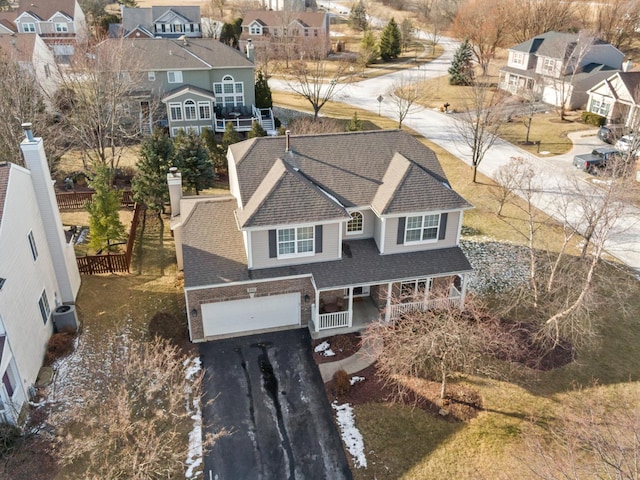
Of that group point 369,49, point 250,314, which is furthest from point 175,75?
point 369,49

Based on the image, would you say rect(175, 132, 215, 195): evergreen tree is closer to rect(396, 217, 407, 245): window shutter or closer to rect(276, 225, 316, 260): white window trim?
rect(276, 225, 316, 260): white window trim

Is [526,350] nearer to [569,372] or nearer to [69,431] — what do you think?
[569,372]

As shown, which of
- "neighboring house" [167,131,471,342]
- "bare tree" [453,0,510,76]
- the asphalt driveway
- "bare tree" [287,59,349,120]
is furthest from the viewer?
"bare tree" [453,0,510,76]

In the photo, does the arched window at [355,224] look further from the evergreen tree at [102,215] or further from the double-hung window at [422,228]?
the evergreen tree at [102,215]

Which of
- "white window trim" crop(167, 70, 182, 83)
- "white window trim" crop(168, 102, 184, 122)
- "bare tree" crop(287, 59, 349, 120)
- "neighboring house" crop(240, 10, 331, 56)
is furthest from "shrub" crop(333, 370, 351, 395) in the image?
"neighboring house" crop(240, 10, 331, 56)

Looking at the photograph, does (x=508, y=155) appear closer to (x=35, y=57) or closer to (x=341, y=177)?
(x=341, y=177)

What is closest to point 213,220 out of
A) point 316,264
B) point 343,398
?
point 316,264
